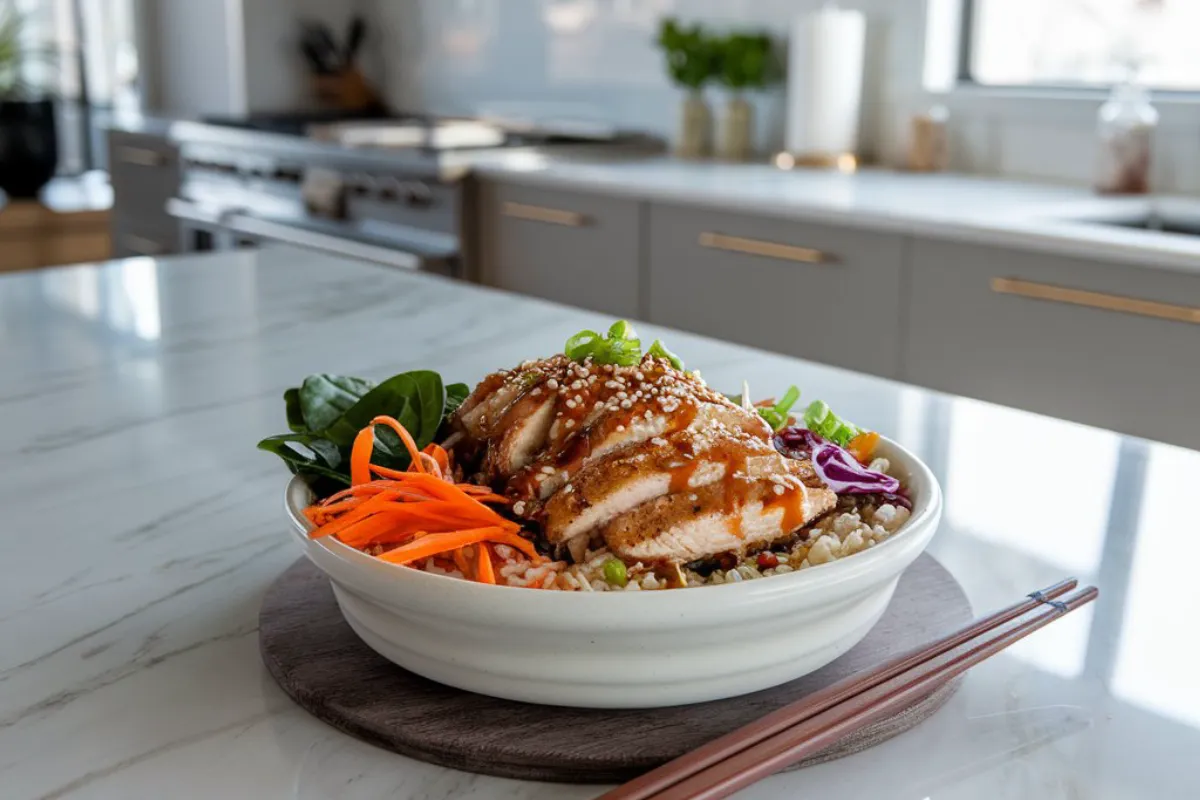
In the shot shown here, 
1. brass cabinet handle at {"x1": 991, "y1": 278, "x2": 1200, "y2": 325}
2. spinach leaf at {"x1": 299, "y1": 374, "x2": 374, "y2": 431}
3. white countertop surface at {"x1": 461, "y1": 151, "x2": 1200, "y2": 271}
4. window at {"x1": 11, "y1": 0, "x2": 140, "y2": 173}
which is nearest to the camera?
spinach leaf at {"x1": 299, "y1": 374, "x2": 374, "y2": 431}

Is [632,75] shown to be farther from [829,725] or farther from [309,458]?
[829,725]

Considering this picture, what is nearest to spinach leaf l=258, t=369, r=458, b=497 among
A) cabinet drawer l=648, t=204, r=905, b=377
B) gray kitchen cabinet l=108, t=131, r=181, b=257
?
cabinet drawer l=648, t=204, r=905, b=377

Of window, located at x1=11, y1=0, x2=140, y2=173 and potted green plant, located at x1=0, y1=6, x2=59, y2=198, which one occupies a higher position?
window, located at x1=11, y1=0, x2=140, y2=173

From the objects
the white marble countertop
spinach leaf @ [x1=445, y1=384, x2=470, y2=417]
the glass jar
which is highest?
the glass jar

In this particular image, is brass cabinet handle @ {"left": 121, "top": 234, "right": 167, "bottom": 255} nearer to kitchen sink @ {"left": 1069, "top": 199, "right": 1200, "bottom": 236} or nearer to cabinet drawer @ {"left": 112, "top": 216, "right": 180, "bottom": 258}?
cabinet drawer @ {"left": 112, "top": 216, "right": 180, "bottom": 258}

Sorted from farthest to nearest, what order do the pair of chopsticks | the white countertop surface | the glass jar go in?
the glass jar, the white countertop surface, the pair of chopsticks

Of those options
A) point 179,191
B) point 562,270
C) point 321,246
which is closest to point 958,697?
point 562,270
